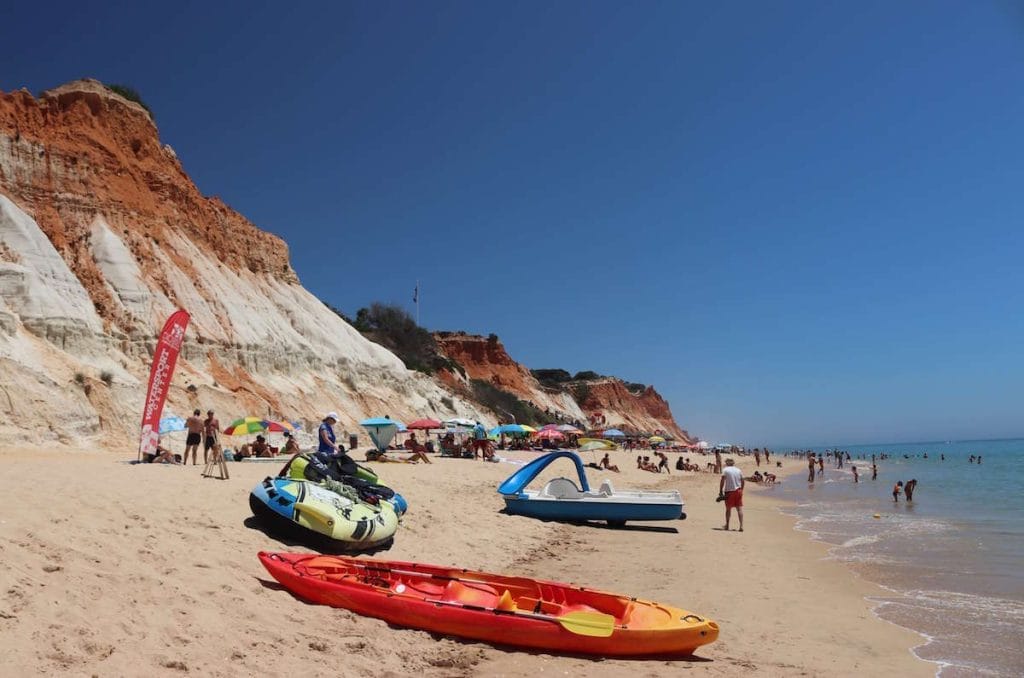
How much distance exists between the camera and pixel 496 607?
6086 millimetres

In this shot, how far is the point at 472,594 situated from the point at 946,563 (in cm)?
883

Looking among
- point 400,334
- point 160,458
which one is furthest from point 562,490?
point 400,334

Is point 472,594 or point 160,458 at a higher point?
point 160,458

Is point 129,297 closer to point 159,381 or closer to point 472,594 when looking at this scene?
point 159,381

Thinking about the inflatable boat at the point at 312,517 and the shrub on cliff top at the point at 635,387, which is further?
the shrub on cliff top at the point at 635,387

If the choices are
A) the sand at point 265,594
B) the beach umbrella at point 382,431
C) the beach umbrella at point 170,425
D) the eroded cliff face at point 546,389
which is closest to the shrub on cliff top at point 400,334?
the eroded cliff face at point 546,389

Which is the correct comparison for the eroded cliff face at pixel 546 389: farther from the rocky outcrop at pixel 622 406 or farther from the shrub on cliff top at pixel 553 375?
the shrub on cliff top at pixel 553 375

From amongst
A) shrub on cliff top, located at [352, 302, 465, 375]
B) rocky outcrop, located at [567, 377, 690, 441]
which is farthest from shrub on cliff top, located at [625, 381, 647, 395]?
shrub on cliff top, located at [352, 302, 465, 375]

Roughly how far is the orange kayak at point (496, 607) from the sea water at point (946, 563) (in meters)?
2.58

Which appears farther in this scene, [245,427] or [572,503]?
[245,427]

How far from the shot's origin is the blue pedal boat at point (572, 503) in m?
13.6

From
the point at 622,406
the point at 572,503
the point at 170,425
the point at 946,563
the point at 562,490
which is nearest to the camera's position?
the point at 946,563

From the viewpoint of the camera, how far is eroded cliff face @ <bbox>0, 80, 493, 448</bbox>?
18594 millimetres

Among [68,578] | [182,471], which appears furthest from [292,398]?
[68,578]
